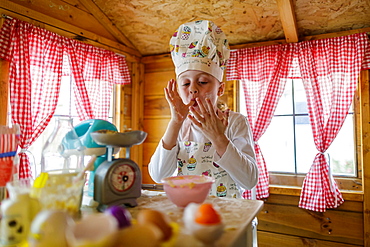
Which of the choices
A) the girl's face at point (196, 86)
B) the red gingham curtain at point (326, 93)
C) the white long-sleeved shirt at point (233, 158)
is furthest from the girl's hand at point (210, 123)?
the red gingham curtain at point (326, 93)

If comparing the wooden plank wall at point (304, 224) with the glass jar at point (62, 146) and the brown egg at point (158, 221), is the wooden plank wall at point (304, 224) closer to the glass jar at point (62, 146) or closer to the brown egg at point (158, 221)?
the glass jar at point (62, 146)

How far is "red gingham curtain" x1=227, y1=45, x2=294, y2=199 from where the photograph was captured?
100 inches

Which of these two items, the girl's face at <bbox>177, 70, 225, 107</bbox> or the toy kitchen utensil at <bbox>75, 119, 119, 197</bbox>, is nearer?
the toy kitchen utensil at <bbox>75, 119, 119, 197</bbox>

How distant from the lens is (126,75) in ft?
9.48

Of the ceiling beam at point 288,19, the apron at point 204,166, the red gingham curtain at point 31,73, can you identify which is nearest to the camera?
the apron at point 204,166

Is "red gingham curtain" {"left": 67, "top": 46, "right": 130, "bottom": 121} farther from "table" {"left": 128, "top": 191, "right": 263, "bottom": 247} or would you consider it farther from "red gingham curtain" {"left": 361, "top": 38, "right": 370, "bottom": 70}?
"red gingham curtain" {"left": 361, "top": 38, "right": 370, "bottom": 70}

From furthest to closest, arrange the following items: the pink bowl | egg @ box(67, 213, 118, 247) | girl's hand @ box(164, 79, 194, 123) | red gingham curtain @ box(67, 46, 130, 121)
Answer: red gingham curtain @ box(67, 46, 130, 121), girl's hand @ box(164, 79, 194, 123), the pink bowl, egg @ box(67, 213, 118, 247)

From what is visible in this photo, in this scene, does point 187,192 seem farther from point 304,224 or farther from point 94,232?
point 304,224

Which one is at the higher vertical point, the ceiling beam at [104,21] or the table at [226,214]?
the ceiling beam at [104,21]

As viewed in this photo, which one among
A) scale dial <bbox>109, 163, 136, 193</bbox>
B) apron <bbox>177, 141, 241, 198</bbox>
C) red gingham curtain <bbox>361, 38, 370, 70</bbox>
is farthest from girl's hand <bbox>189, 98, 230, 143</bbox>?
red gingham curtain <bbox>361, 38, 370, 70</bbox>

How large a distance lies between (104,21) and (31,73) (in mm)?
925

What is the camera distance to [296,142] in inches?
103

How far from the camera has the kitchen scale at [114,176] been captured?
0.78 metres

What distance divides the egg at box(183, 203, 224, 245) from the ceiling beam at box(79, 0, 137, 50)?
95.0 inches
